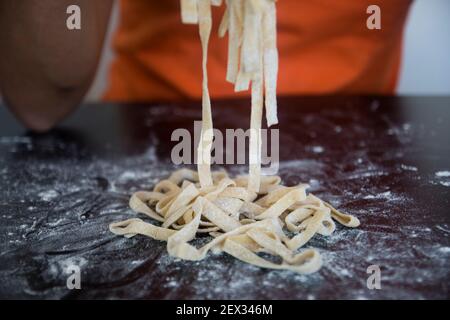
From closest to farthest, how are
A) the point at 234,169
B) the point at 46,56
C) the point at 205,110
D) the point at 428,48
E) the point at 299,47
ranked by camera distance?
the point at 205,110, the point at 234,169, the point at 46,56, the point at 299,47, the point at 428,48

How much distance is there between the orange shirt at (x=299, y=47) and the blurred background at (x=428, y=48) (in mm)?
1240

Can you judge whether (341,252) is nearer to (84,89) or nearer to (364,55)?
(84,89)

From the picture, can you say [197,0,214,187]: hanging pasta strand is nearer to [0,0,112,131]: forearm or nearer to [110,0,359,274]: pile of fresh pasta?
[110,0,359,274]: pile of fresh pasta

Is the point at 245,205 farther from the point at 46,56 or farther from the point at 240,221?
the point at 46,56

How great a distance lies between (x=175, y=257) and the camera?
0.94m

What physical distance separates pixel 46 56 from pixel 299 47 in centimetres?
81

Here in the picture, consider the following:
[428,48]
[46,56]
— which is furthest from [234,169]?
[428,48]

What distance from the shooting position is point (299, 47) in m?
1.92

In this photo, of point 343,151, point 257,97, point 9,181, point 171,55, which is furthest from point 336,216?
point 171,55

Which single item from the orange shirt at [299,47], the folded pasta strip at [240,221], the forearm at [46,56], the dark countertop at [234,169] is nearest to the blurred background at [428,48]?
the orange shirt at [299,47]

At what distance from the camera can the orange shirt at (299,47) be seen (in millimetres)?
1874

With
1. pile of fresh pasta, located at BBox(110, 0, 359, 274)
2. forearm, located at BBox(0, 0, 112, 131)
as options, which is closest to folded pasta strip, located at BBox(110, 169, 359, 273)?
pile of fresh pasta, located at BBox(110, 0, 359, 274)

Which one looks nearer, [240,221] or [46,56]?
[240,221]

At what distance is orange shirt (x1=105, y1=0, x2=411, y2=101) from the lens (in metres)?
1.87
